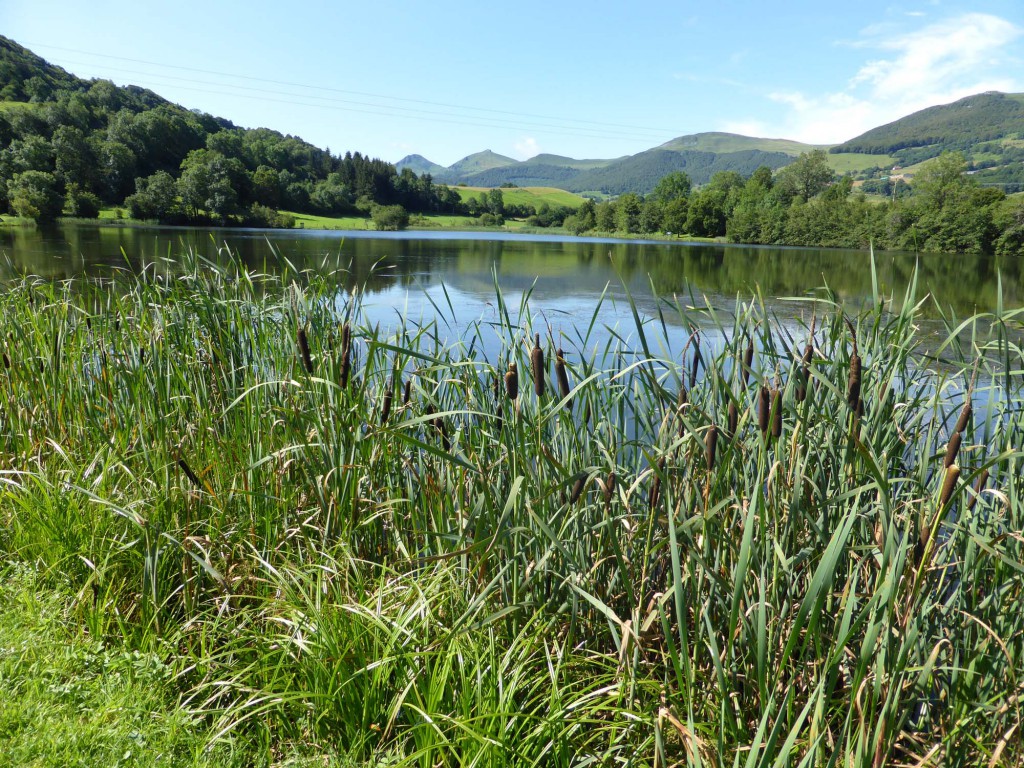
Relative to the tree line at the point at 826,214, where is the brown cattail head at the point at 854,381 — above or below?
below

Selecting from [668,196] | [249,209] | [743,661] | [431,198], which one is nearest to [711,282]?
[743,661]

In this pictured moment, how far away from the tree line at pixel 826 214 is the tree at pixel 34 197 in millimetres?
54482

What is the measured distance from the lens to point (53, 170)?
59.2 meters

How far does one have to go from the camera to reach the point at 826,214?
54.4 meters

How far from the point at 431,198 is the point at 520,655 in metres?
113

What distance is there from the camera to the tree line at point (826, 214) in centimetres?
4106

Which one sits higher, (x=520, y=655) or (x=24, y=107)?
(x=24, y=107)

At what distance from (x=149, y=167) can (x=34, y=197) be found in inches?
1183

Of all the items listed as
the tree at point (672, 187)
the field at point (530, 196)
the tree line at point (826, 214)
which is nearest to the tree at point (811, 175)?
the tree line at point (826, 214)

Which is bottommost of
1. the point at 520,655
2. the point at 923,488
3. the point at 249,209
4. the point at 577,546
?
the point at 520,655

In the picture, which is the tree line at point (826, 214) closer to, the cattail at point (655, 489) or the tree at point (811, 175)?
the tree at point (811, 175)


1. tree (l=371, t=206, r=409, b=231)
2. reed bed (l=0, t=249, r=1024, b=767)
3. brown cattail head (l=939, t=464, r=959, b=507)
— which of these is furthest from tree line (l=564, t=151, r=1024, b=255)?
tree (l=371, t=206, r=409, b=231)

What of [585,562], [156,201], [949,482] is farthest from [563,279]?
[156,201]

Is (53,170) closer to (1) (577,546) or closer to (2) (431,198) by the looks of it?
(2) (431,198)
